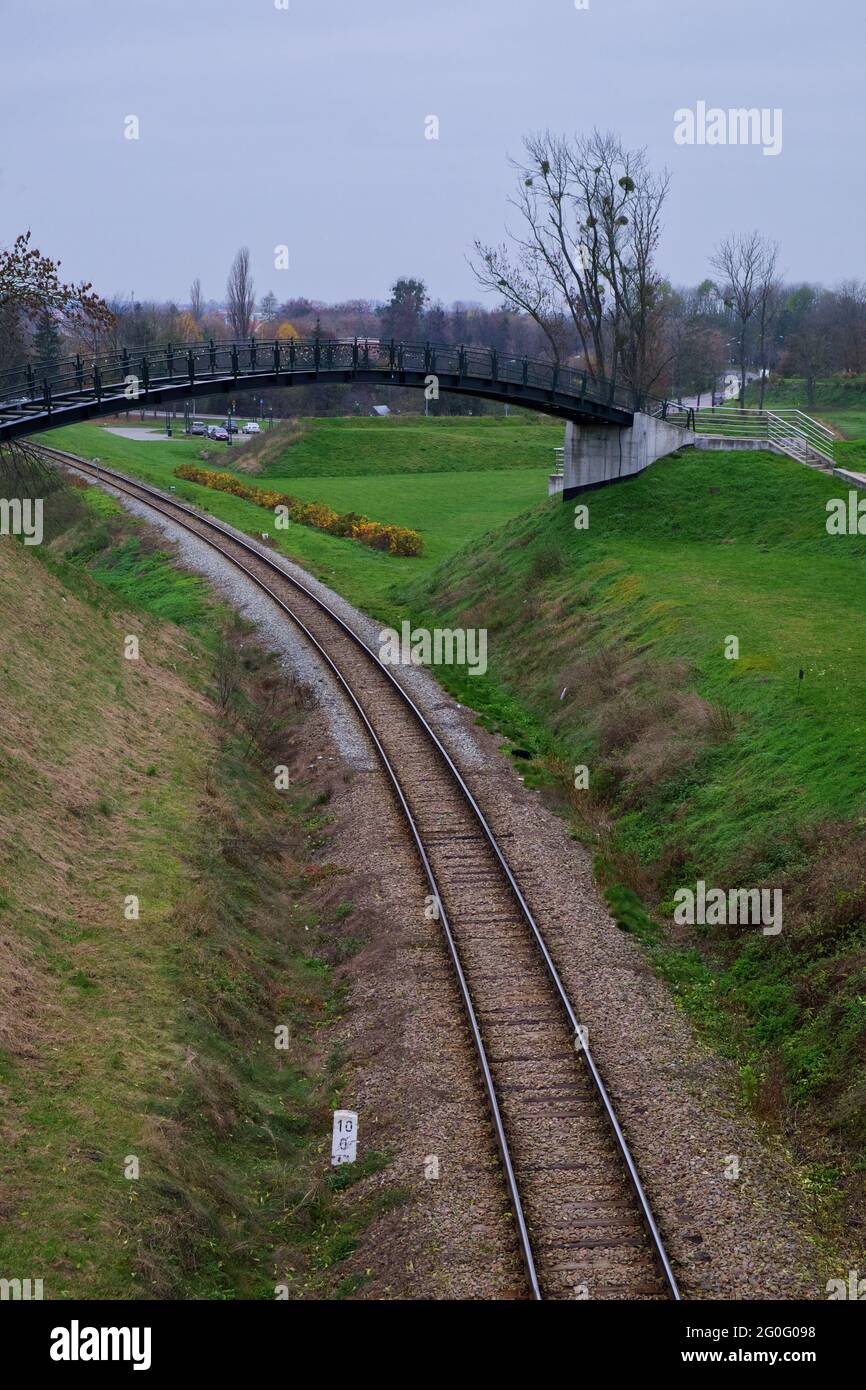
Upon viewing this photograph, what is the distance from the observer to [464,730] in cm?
3019

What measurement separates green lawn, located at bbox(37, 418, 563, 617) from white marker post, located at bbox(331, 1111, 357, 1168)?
28.6m

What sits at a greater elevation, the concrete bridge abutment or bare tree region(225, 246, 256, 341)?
bare tree region(225, 246, 256, 341)

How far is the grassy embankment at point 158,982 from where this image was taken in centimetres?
1299

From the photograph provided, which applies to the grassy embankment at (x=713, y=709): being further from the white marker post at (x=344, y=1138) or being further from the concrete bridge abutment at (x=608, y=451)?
the white marker post at (x=344, y=1138)

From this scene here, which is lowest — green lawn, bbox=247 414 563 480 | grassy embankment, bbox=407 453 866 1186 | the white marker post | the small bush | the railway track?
the white marker post

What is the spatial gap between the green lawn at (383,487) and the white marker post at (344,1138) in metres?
28.6

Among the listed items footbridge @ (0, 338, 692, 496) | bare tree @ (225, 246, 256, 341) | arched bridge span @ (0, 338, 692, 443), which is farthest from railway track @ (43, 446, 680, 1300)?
bare tree @ (225, 246, 256, 341)

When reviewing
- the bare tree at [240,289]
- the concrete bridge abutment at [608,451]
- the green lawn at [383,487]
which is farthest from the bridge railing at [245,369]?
the bare tree at [240,289]

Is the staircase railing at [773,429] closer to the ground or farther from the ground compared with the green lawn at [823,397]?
closer to the ground

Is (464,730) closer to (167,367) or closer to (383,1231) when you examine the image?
(167,367)

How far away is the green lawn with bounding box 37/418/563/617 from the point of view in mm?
52719

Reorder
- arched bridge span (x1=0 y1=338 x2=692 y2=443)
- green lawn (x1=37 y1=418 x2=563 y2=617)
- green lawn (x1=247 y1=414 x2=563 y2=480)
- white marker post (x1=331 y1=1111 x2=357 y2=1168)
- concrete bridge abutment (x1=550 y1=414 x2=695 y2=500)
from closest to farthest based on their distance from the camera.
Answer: white marker post (x1=331 y1=1111 x2=357 y2=1168), arched bridge span (x1=0 y1=338 x2=692 y2=443), concrete bridge abutment (x1=550 y1=414 x2=695 y2=500), green lawn (x1=37 y1=418 x2=563 y2=617), green lawn (x1=247 y1=414 x2=563 y2=480)

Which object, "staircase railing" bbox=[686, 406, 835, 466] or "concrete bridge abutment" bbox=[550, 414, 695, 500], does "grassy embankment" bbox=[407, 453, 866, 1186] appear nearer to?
"concrete bridge abutment" bbox=[550, 414, 695, 500]
